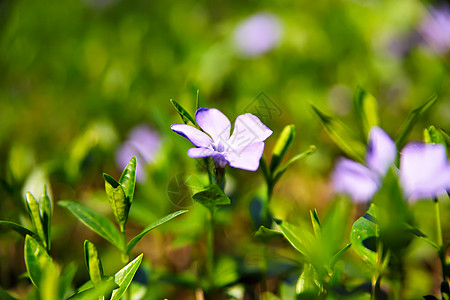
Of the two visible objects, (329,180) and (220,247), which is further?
(329,180)

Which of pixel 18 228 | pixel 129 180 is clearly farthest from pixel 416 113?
pixel 18 228

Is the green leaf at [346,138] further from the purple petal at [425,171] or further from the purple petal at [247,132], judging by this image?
the purple petal at [247,132]

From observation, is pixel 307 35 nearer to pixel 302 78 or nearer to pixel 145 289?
pixel 302 78

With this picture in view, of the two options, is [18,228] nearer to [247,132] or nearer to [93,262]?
[93,262]

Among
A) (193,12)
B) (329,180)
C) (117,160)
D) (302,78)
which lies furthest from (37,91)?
(329,180)

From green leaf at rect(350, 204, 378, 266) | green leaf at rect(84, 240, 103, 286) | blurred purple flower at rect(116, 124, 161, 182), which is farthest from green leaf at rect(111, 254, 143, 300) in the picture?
blurred purple flower at rect(116, 124, 161, 182)

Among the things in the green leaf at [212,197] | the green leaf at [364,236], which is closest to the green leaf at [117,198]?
the green leaf at [212,197]
